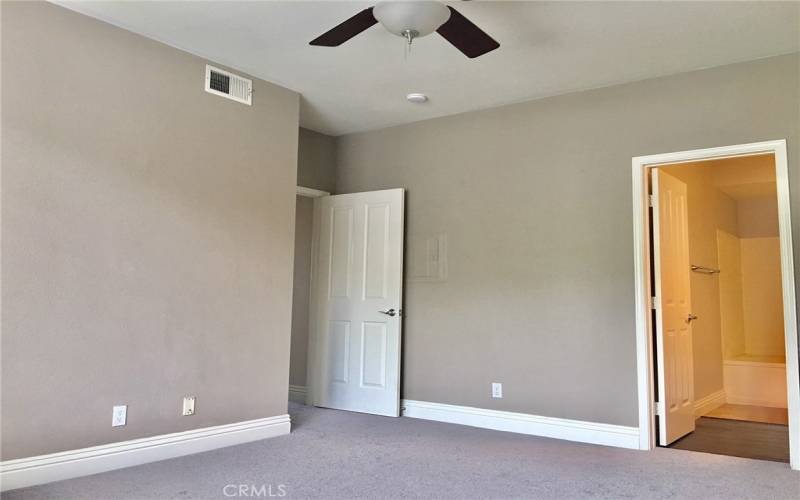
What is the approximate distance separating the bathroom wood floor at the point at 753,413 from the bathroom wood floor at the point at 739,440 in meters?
0.22

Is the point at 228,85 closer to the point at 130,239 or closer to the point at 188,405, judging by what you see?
the point at 130,239

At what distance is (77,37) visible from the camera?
10.5 ft

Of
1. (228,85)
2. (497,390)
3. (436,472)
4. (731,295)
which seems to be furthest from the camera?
(731,295)

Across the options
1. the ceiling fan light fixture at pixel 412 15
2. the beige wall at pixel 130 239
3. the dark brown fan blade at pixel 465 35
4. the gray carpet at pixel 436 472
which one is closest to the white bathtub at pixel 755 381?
the gray carpet at pixel 436 472

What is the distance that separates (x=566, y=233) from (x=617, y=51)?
1.35 meters

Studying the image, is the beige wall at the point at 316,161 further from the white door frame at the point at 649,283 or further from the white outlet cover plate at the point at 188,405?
the white door frame at the point at 649,283

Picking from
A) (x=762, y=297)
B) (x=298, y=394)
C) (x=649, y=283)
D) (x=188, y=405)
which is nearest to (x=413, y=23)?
(x=649, y=283)

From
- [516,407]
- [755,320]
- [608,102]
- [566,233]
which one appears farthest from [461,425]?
[755,320]

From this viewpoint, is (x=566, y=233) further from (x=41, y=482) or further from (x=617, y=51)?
(x=41, y=482)

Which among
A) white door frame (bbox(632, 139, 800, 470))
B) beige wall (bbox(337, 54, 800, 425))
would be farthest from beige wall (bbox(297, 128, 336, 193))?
white door frame (bbox(632, 139, 800, 470))

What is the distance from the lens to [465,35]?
8.93 ft

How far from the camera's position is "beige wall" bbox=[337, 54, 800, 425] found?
384 centimetres

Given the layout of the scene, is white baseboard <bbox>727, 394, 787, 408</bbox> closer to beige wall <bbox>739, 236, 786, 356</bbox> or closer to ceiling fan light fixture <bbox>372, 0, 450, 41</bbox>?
beige wall <bbox>739, 236, 786, 356</bbox>

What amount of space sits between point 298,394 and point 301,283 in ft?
3.61
